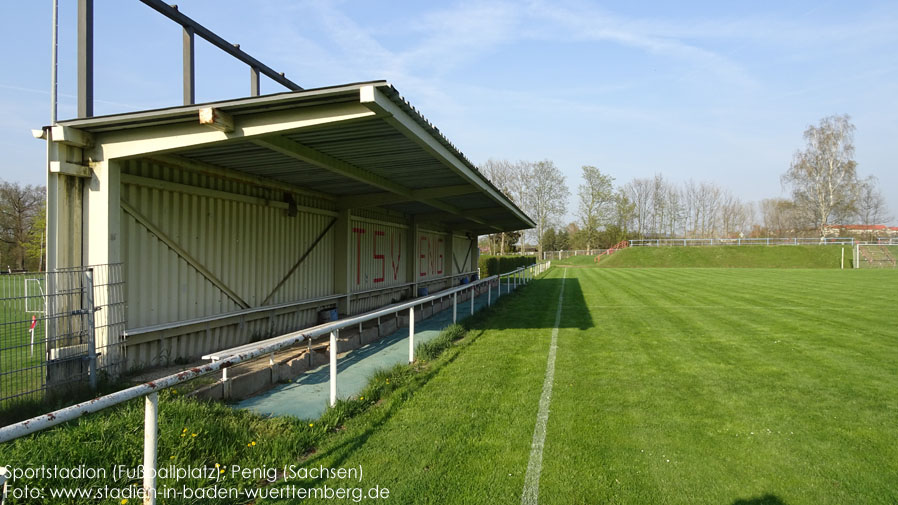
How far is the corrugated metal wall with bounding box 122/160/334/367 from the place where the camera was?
5992 mm

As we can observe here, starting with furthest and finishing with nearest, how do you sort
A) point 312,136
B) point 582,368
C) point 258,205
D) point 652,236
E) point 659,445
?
1. point 652,236
2. point 258,205
3. point 582,368
4. point 312,136
5. point 659,445

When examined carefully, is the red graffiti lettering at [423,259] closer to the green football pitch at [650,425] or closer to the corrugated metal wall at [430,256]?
the corrugated metal wall at [430,256]

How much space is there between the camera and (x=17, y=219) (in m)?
36.4

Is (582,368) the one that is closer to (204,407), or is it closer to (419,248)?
(204,407)

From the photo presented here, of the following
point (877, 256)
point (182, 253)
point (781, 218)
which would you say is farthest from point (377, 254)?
point (781, 218)

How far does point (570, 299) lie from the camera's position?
54.9 ft

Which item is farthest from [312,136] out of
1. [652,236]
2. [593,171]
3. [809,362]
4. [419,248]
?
[652,236]

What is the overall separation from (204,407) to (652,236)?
239ft

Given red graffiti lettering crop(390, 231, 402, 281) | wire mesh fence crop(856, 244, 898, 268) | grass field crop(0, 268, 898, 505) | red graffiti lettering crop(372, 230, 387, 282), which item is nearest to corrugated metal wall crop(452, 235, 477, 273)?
red graffiti lettering crop(390, 231, 402, 281)

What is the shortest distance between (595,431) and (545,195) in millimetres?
52387

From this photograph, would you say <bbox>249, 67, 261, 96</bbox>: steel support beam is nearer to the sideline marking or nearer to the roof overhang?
the roof overhang

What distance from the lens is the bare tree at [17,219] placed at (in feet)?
116

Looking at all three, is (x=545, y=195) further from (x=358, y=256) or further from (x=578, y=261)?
(x=358, y=256)

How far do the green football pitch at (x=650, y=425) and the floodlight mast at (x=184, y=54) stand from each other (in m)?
5.25
